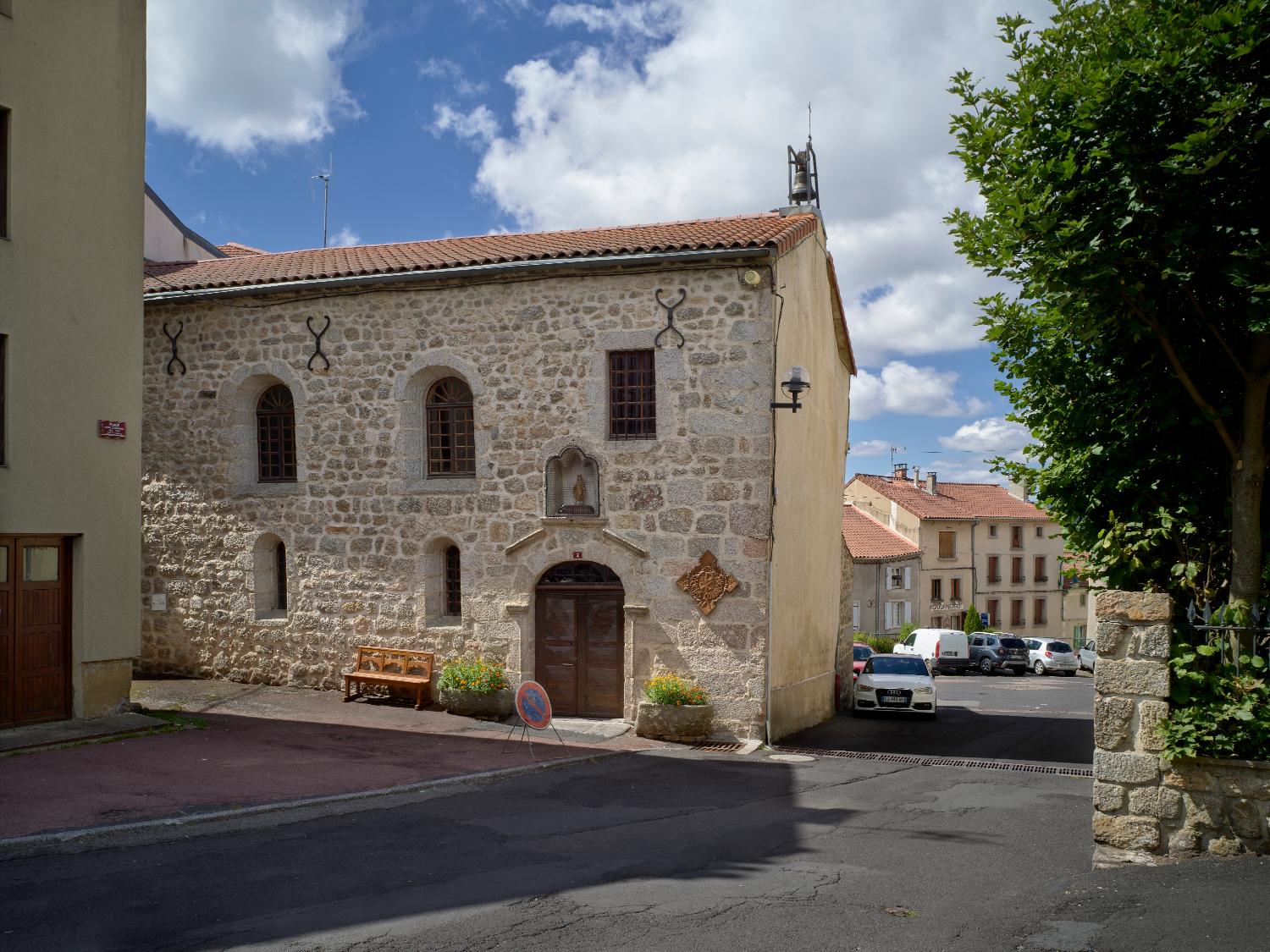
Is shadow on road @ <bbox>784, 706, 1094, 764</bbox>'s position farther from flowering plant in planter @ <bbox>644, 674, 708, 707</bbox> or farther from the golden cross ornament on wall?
the golden cross ornament on wall

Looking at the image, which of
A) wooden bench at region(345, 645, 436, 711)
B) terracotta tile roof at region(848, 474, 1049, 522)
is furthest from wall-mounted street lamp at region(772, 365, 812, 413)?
Answer: terracotta tile roof at region(848, 474, 1049, 522)

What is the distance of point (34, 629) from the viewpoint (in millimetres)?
11727

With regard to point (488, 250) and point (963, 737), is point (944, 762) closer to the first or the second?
point (963, 737)

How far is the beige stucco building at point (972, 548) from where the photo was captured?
4956 cm

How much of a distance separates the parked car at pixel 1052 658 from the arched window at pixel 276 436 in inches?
1288

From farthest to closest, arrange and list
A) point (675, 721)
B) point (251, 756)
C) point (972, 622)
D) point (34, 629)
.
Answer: point (972, 622)
point (675, 721)
point (34, 629)
point (251, 756)

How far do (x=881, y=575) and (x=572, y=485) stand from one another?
33.4 meters

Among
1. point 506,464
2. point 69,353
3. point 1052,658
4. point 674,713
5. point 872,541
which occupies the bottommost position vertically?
point 1052,658

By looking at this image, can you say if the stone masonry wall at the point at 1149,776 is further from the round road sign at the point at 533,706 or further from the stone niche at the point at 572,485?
the stone niche at the point at 572,485

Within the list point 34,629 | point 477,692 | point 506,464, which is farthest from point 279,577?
point 34,629

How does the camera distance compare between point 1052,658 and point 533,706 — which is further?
point 1052,658

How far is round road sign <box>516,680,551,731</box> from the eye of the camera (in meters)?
11.3

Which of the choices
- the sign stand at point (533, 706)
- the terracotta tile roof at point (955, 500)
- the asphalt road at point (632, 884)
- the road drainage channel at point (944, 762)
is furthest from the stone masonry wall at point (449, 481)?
the terracotta tile roof at point (955, 500)

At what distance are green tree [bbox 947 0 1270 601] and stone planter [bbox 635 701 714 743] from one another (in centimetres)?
605
